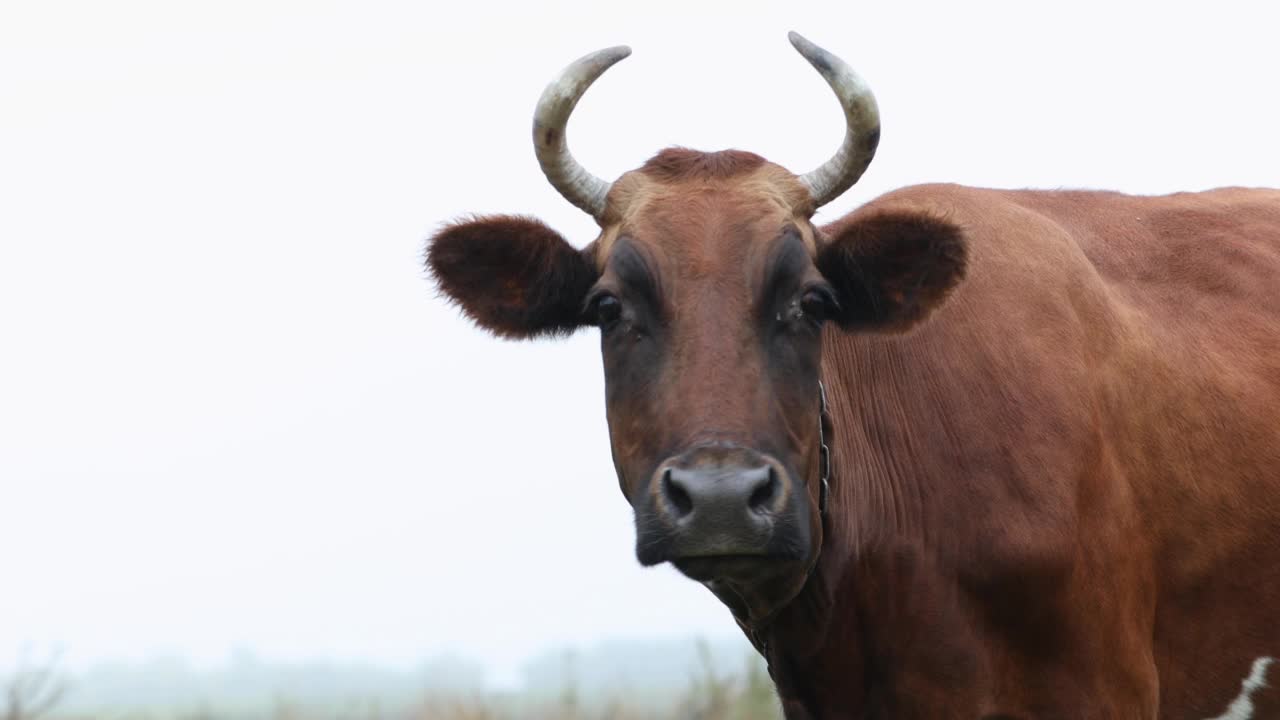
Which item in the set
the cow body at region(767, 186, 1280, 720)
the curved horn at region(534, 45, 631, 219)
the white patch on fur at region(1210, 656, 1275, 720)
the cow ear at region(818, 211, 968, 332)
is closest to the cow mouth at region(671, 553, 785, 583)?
the cow body at region(767, 186, 1280, 720)

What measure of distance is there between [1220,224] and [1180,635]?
2.65m

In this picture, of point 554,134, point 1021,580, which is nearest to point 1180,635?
point 1021,580

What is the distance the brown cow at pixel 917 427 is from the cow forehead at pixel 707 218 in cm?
1

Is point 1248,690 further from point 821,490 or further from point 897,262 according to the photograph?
point 897,262

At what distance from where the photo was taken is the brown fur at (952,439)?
6887mm

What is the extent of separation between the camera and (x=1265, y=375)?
863 centimetres

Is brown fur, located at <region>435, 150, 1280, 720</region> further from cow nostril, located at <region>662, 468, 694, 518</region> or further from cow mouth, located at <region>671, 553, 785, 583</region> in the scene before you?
cow mouth, located at <region>671, 553, 785, 583</region>

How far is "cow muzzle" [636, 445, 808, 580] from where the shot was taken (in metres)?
6.17

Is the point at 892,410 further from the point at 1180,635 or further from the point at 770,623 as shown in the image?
the point at 1180,635

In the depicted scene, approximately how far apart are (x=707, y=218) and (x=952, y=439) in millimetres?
1619

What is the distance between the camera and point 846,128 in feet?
24.9

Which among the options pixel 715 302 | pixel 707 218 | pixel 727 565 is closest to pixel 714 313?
pixel 715 302

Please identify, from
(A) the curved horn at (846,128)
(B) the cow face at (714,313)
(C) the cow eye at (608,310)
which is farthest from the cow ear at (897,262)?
(C) the cow eye at (608,310)

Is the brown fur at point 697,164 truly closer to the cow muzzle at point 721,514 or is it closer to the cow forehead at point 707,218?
the cow forehead at point 707,218
